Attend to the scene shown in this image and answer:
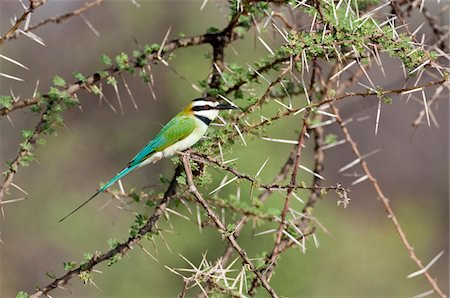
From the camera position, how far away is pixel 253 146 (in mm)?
6973

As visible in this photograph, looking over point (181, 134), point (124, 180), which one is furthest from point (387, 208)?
point (124, 180)

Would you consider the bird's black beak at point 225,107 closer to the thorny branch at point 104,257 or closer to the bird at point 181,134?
the bird at point 181,134

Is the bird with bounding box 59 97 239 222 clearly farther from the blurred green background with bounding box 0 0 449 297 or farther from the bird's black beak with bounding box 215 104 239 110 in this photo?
the blurred green background with bounding box 0 0 449 297

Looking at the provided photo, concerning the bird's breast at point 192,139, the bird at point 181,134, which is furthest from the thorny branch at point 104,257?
the bird's breast at point 192,139

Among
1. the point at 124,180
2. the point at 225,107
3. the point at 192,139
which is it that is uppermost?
the point at 225,107

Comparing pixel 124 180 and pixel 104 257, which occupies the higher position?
pixel 104 257

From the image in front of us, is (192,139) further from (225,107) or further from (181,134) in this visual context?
(225,107)

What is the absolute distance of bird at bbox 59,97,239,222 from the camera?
8.25 feet

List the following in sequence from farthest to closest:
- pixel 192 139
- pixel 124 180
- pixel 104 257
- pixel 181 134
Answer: pixel 124 180, pixel 181 134, pixel 192 139, pixel 104 257

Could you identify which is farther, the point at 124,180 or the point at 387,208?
the point at 124,180

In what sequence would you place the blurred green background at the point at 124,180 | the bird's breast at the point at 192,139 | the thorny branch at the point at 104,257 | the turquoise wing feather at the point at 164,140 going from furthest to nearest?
the blurred green background at the point at 124,180 → the turquoise wing feather at the point at 164,140 → the bird's breast at the point at 192,139 → the thorny branch at the point at 104,257

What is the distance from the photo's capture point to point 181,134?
283 centimetres

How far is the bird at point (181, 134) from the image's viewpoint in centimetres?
251

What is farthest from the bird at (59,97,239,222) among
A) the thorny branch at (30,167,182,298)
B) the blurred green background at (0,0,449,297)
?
the blurred green background at (0,0,449,297)
